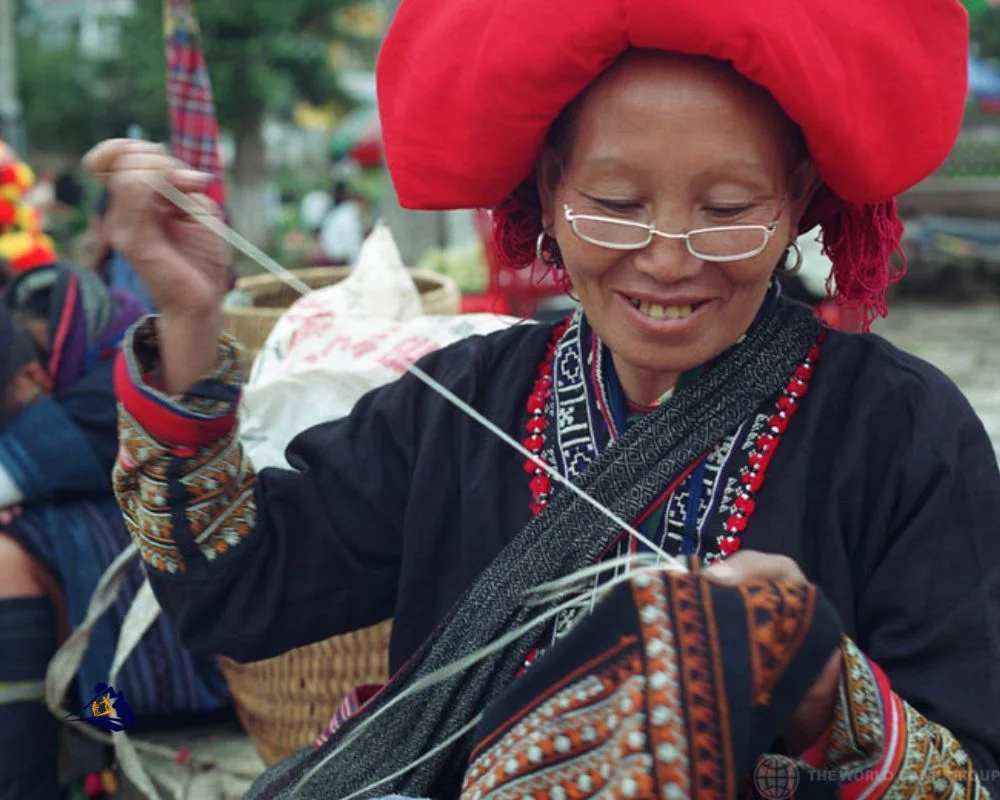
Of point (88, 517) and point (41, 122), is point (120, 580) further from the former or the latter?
point (41, 122)

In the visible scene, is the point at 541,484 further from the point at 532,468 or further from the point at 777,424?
the point at 777,424

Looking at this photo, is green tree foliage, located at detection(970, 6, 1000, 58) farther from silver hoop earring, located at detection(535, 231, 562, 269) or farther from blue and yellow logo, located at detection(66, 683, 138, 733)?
blue and yellow logo, located at detection(66, 683, 138, 733)

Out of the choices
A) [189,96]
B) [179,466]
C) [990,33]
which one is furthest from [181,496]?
[990,33]

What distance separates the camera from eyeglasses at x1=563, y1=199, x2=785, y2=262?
1.45m

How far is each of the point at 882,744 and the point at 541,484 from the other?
0.56 m

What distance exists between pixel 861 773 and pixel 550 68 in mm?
840

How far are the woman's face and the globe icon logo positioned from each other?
19.1 inches

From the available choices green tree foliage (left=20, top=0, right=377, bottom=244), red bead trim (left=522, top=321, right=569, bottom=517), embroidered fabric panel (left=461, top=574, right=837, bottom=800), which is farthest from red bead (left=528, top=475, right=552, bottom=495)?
green tree foliage (left=20, top=0, right=377, bottom=244)

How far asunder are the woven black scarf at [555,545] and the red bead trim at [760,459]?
17 millimetres

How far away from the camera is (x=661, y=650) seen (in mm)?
1166

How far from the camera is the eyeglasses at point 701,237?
1.45 metres

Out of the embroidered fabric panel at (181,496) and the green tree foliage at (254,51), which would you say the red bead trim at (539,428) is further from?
the green tree foliage at (254,51)

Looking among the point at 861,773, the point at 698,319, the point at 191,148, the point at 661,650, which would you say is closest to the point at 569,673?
the point at 661,650

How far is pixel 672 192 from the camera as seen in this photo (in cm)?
143
